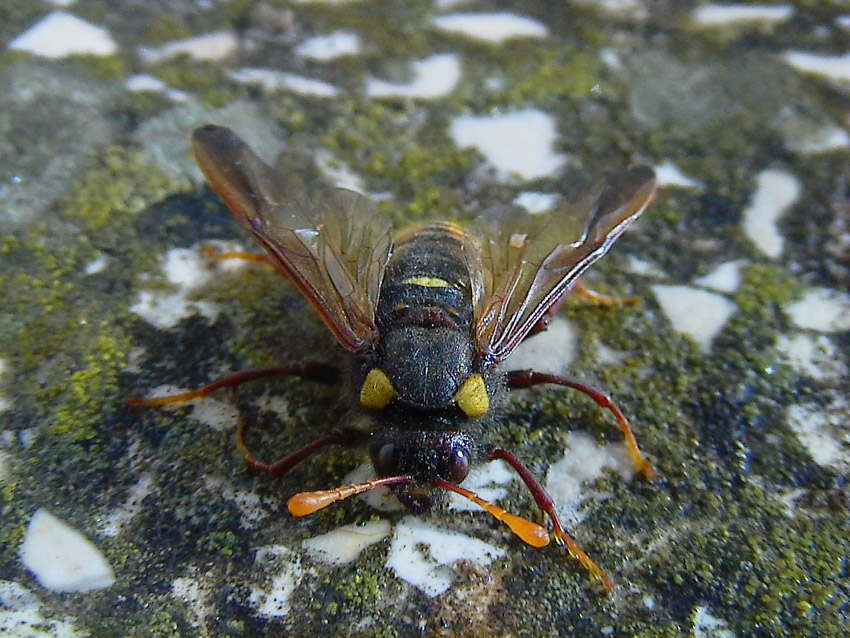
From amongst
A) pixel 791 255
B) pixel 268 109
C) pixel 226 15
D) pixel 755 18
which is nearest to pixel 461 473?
pixel 791 255

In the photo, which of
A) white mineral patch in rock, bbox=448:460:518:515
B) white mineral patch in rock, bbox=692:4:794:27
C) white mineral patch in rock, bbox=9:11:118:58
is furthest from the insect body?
white mineral patch in rock, bbox=692:4:794:27

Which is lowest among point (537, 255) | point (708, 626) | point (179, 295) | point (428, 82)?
point (708, 626)

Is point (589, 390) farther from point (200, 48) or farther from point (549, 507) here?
point (200, 48)

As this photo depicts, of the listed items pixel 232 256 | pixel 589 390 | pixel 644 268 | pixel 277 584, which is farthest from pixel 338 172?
pixel 277 584

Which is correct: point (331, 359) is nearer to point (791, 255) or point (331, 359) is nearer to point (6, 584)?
point (6, 584)

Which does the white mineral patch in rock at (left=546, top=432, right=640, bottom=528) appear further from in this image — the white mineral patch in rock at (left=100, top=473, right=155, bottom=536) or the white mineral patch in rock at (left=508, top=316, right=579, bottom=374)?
the white mineral patch in rock at (left=100, top=473, right=155, bottom=536)

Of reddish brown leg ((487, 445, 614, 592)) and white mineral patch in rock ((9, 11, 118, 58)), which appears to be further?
white mineral patch in rock ((9, 11, 118, 58))
